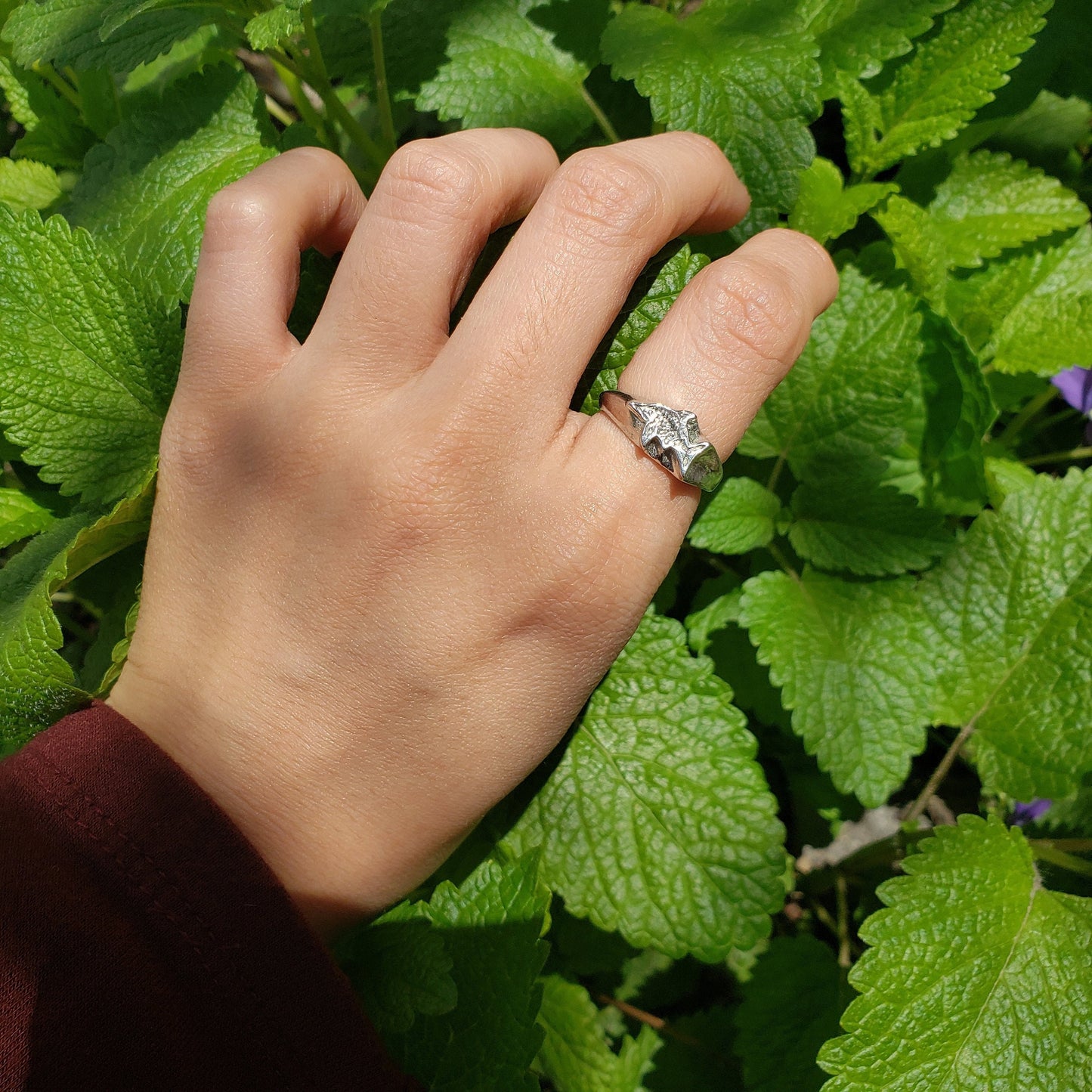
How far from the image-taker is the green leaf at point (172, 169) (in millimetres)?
1536

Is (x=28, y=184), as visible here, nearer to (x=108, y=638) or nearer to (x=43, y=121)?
(x=43, y=121)

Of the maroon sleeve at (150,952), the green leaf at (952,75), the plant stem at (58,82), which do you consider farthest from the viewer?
the plant stem at (58,82)

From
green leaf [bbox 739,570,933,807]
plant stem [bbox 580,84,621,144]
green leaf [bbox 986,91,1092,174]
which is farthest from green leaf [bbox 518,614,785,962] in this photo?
green leaf [bbox 986,91,1092,174]

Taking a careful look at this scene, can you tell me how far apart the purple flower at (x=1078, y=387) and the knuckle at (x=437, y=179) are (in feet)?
4.21

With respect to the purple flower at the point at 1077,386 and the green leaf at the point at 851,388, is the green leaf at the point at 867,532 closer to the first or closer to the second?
the green leaf at the point at 851,388

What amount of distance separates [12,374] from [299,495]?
1.83ft

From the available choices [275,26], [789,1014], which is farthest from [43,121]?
[789,1014]

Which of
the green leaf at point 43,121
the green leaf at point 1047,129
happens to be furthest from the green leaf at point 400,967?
the green leaf at point 1047,129

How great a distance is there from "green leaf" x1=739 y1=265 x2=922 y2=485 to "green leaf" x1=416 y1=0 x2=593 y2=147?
1.88 ft

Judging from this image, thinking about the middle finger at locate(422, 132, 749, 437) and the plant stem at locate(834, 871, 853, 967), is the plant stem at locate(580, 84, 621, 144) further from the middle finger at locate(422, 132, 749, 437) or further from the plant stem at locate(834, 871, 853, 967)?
the plant stem at locate(834, 871, 853, 967)

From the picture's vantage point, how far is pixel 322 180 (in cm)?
129

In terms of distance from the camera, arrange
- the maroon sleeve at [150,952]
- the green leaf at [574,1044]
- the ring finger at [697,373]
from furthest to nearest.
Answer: the green leaf at [574,1044] → the ring finger at [697,373] → the maroon sleeve at [150,952]

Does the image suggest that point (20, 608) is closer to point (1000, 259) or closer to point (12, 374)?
point (12, 374)

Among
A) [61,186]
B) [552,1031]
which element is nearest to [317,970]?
[552,1031]
